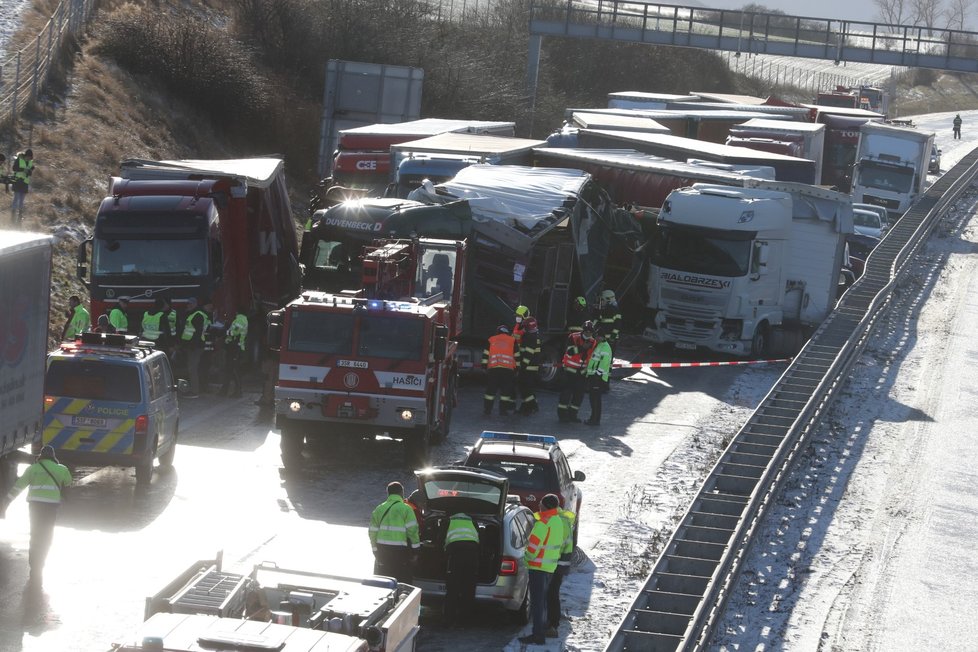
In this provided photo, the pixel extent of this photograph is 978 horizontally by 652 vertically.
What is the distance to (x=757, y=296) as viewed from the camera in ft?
98.6

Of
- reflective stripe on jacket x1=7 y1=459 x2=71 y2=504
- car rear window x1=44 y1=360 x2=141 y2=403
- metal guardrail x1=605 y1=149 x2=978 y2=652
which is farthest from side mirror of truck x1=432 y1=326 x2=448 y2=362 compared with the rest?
reflective stripe on jacket x1=7 y1=459 x2=71 y2=504

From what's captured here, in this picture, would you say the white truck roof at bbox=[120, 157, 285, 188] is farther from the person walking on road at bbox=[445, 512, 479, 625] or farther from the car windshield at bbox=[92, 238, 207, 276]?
the person walking on road at bbox=[445, 512, 479, 625]

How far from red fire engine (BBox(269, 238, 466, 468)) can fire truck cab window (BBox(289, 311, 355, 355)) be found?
1cm

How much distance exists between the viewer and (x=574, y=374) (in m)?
23.2

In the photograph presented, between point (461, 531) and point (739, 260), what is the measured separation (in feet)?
57.9

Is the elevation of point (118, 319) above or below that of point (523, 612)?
above

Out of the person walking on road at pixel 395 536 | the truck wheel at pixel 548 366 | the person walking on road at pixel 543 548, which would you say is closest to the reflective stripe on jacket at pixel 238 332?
the truck wheel at pixel 548 366

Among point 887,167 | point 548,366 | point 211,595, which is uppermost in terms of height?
point 887,167

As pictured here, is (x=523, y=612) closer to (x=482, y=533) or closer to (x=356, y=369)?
(x=482, y=533)

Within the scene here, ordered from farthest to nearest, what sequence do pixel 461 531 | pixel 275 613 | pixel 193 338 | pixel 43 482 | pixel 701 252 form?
pixel 701 252 → pixel 193 338 → pixel 43 482 → pixel 461 531 → pixel 275 613

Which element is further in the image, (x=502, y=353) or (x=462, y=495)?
(x=502, y=353)

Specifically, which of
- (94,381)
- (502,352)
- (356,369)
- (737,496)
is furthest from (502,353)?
(94,381)

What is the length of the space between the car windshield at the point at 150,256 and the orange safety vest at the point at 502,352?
4.98 meters

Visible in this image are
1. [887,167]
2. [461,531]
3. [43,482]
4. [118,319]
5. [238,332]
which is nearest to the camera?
[461,531]
